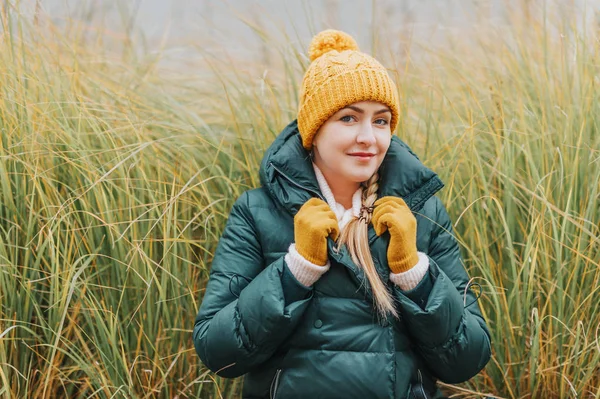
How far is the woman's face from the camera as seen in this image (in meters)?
2.59

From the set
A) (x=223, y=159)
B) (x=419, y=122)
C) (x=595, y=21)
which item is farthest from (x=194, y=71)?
(x=595, y=21)

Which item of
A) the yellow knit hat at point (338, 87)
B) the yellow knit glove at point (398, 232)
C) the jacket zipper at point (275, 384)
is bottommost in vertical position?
the jacket zipper at point (275, 384)

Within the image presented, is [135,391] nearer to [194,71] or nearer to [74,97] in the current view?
[74,97]

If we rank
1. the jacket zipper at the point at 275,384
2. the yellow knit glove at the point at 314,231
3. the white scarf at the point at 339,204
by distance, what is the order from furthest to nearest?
the white scarf at the point at 339,204
the jacket zipper at the point at 275,384
the yellow knit glove at the point at 314,231

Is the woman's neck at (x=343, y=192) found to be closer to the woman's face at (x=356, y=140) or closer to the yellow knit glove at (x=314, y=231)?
the woman's face at (x=356, y=140)

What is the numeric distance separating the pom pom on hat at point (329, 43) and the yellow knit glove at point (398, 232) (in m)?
0.69

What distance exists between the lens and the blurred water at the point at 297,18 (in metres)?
4.01

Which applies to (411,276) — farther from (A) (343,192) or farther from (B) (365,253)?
(A) (343,192)

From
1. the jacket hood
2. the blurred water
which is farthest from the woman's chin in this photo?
the blurred water

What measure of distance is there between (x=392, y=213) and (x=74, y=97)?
163 cm

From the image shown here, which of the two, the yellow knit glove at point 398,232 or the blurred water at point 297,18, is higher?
the blurred water at point 297,18

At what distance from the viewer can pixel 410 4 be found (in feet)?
15.9

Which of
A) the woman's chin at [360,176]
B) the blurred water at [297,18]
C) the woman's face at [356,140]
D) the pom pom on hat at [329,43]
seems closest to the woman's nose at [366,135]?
the woman's face at [356,140]

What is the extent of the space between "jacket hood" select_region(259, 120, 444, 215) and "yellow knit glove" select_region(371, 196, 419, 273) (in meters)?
0.16
